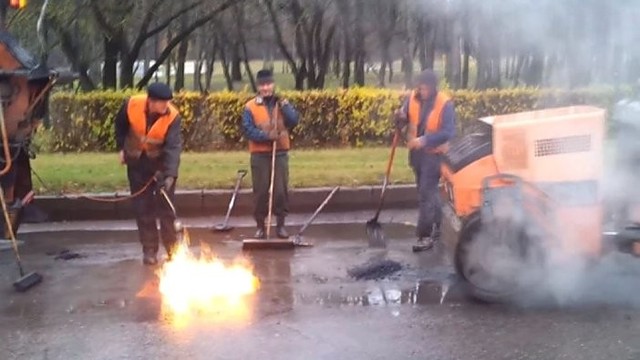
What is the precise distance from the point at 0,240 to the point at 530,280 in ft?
15.5

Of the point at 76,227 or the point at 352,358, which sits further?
the point at 76,227

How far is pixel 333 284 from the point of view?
23.7ft

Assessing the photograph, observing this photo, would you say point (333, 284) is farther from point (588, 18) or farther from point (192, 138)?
point (192, 138)

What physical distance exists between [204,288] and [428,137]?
231 centimetres

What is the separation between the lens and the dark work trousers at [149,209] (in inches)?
314

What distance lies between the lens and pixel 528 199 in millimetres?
6543

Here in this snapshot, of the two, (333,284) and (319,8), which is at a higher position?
(319,8)

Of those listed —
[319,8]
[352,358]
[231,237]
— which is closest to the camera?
[352,358]

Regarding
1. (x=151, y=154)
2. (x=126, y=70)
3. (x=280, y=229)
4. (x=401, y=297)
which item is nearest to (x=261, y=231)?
(x=280, y=229)

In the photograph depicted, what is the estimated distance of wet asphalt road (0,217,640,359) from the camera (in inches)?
225

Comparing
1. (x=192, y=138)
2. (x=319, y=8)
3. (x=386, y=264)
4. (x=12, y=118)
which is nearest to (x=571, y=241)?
(x=386, y=264)

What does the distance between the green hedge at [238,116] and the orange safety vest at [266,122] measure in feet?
20.3

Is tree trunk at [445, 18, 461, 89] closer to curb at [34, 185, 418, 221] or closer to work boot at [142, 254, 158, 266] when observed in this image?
curb at [34, 185, 418, 221]

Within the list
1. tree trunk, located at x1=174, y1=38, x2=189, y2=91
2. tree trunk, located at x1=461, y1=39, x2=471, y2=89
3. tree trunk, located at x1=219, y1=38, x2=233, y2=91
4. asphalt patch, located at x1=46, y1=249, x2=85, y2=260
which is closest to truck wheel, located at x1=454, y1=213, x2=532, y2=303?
asphalt patch, located at x1=46, y1=249, x2=85, y2=260
